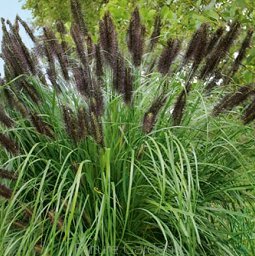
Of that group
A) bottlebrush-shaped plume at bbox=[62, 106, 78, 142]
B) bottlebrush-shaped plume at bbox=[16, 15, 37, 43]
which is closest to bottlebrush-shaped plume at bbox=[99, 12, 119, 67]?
bottlebrush-shaped plume at bbox=[62, 106, 78, 142]

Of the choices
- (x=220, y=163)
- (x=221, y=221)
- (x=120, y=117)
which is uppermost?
(x=120, y=117)

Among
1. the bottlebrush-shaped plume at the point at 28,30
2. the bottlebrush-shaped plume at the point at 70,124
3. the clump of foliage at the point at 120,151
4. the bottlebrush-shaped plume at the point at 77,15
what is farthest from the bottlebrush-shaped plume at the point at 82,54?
the bottlebrush-shaped plume at the point at 28,30

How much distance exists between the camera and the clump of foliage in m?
1.82

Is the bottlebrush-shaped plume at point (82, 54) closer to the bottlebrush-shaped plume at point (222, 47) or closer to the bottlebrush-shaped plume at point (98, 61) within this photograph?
the bottlebrush-shaped plume at point (98, 61)

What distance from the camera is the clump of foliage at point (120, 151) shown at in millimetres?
1823

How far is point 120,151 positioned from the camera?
6.48 ft

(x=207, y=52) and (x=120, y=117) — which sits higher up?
(x=207, y=52)

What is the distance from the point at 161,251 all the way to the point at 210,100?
2.95 ft

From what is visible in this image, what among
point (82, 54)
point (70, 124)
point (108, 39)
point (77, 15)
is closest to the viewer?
point (70, 124)

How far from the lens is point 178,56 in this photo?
2.29 m

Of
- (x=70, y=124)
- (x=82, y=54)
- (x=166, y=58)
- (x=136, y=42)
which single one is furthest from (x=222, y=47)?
(x=70, y=124)

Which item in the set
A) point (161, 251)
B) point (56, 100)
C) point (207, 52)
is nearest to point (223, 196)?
point (161, 251)

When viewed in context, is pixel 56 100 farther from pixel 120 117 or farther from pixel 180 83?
pixel 180 83

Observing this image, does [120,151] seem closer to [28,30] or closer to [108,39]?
[108,39]
